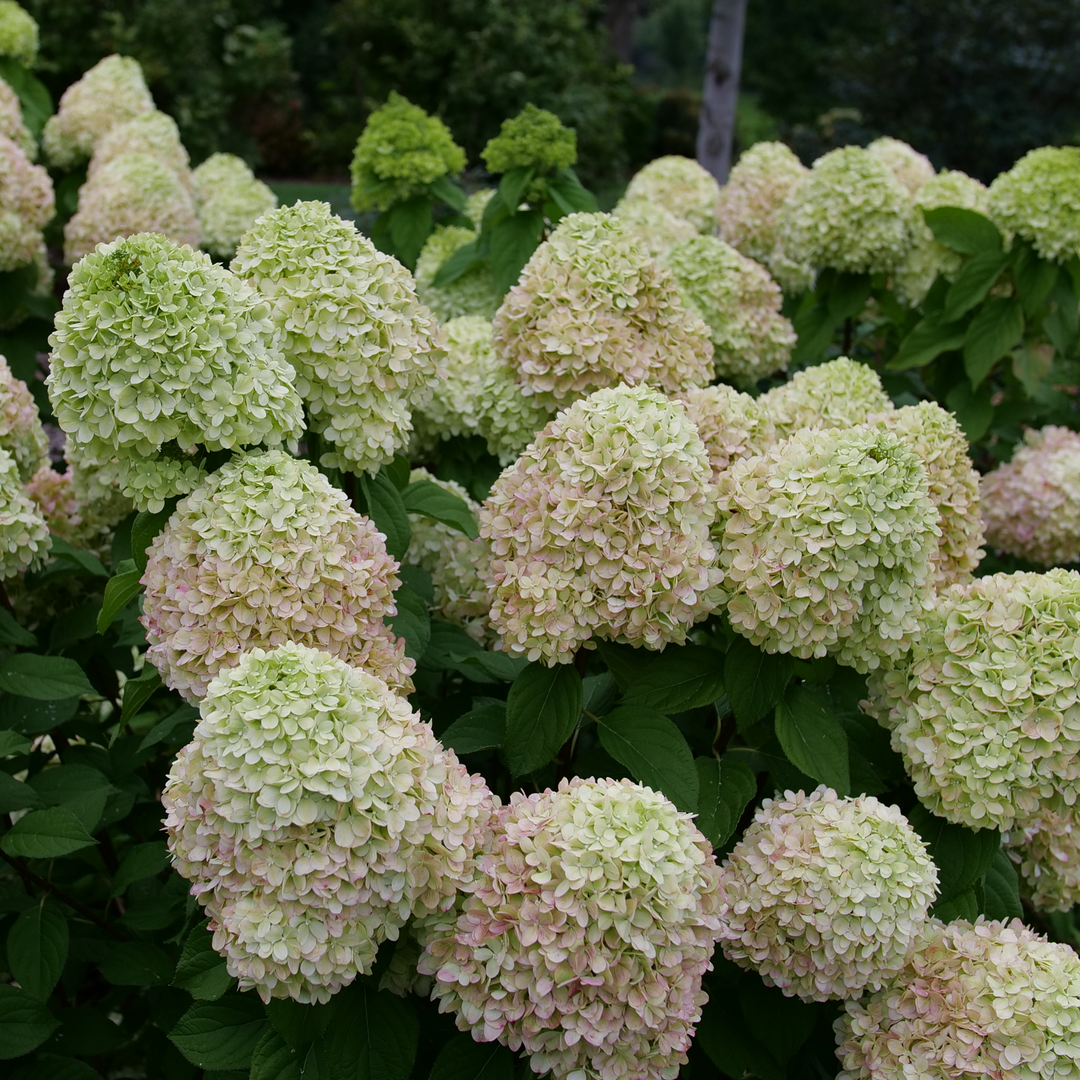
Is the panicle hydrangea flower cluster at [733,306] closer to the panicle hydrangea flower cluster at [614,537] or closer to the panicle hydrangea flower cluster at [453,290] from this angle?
the panicle hydrangea flower cluster at [453,290]

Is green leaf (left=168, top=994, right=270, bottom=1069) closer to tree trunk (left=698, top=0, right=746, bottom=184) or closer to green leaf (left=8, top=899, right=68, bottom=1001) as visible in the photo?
green leaf (left=8, top=899, right=68, bottom=1001)

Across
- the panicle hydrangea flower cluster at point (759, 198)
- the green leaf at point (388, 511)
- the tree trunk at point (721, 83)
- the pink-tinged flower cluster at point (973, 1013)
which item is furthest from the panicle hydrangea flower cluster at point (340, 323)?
the tree trunk at point (721, 83)

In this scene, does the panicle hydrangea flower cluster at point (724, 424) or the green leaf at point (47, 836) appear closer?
the green leaf at point (47, 836)

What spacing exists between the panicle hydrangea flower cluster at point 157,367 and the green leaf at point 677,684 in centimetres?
75

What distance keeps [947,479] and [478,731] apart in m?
1.06

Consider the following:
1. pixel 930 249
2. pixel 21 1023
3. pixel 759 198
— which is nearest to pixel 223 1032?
pixel 21 1023

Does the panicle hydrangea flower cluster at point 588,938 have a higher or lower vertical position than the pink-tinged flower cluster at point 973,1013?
higher

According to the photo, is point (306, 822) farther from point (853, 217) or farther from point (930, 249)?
point (930, 249)

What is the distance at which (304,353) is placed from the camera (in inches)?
74.5

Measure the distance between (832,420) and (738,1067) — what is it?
1336 mm

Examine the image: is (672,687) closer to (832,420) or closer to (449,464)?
(832,420)

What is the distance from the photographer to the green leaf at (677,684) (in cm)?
187

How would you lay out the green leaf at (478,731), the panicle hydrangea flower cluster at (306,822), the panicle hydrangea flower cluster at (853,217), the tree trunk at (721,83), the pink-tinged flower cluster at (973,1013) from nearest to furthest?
the panicle hydrangea flower cluster at (306,822) → the pink-tinged flower cluster at (973,1013) → the green leaf at (478,731) → the panicle hydrangea flower cluster at (853,217) → the tree trunk at (721,83)

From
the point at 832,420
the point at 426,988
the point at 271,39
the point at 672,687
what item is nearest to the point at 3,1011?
the point at 426,988
